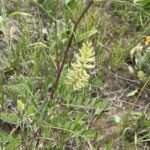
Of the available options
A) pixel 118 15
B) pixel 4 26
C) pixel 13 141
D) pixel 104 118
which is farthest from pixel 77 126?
pixel 118 15

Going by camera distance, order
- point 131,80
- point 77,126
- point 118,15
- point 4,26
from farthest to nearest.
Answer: point 118,15 < point 131,80 < point 4,26 < point 77,126

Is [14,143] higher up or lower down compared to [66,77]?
lower down

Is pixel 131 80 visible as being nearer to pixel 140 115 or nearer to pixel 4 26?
pixel 140 115

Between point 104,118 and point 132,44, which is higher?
point 132,44

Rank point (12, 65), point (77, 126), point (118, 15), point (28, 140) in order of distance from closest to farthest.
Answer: point (77, 126) < point (28, 140) < point (12, 65) < point (118, 15)

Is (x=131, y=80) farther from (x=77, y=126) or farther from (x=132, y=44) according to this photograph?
(x=77, y=126)

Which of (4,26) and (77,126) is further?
(4,26)

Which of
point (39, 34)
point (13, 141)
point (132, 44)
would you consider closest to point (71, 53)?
point (39, 34)

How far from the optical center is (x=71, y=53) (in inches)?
66.9

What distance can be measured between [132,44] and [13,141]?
38.6 inches

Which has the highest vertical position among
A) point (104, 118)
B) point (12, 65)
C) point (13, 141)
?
point (12, 65)

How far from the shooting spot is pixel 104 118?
1.60m

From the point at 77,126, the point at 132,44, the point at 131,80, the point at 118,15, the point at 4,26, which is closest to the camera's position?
the point at 77,126

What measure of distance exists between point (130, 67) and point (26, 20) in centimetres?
58
